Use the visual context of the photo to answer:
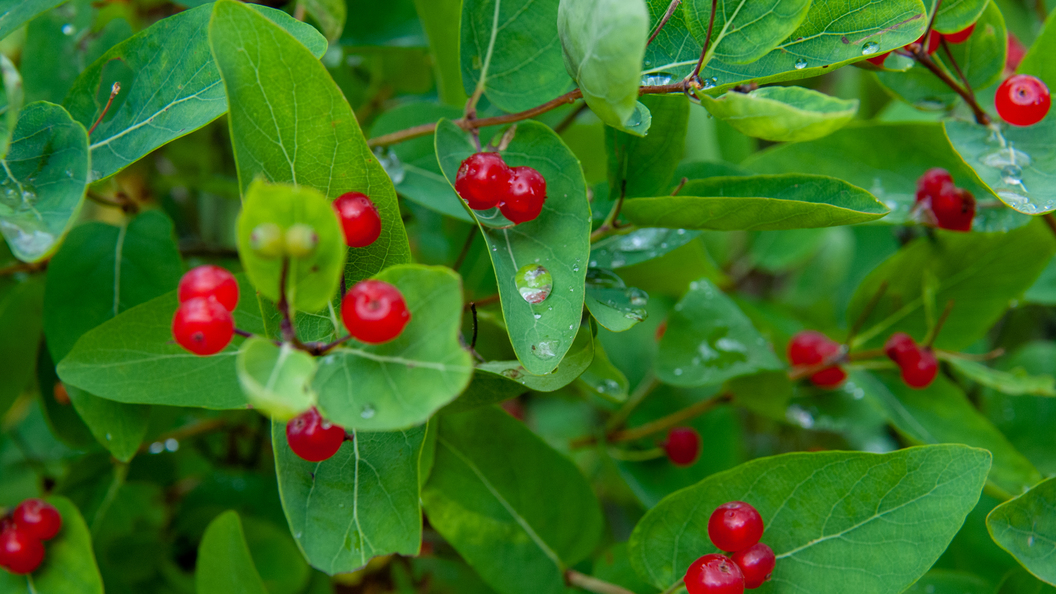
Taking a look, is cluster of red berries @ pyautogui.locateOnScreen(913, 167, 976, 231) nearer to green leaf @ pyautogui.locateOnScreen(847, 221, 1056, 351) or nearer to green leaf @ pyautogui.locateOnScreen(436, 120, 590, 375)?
green leaf @ pyautogui.locateOnScreen(847, 221, 1056, 351)

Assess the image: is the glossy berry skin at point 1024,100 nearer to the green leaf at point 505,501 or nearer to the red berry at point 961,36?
the red berry at point 961,36

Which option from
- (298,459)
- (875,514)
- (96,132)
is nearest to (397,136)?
(96,132)

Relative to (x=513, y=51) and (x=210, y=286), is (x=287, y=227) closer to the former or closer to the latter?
(x=210, y=286)

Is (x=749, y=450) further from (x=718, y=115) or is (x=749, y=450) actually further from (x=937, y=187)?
(x=718, y=115)

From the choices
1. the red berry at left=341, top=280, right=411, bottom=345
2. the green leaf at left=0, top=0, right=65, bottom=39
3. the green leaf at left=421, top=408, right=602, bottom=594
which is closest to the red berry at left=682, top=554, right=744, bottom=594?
the green leaf at left=421, top=408, right=602, bottom=594

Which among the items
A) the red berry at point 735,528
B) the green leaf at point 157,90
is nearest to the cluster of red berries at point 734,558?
the red berry at point 735,528

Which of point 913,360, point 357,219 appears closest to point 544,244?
point 357,219

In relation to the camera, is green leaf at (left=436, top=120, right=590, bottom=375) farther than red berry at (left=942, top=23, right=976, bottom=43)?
No
